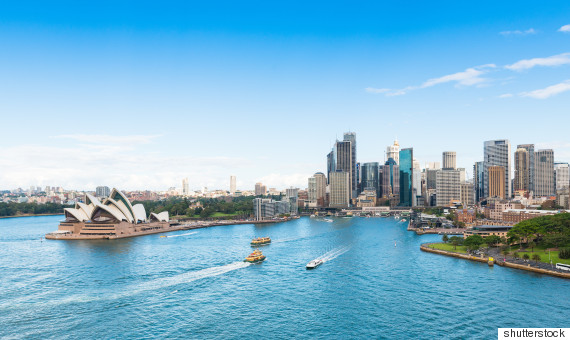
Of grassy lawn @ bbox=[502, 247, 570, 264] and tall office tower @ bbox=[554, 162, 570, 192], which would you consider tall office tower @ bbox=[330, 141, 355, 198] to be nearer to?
tall office tower @ bbox=[554, 162, 570, 192]

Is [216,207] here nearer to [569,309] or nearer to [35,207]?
[35,207]

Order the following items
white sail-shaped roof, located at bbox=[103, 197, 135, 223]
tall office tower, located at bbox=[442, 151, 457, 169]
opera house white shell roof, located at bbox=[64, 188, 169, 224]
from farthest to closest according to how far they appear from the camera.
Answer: tall office tower, located at bbox=[442, 151, 457, 169], white sail-shaped roof, located at bbox=[103, 197, 135, 223], opera house white shell roof, located at bbox=[64, 188, 169, 224]

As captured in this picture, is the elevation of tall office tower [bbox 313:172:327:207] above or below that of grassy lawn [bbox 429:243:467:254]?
above

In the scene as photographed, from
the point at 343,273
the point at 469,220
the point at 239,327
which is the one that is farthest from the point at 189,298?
the point at 469,220

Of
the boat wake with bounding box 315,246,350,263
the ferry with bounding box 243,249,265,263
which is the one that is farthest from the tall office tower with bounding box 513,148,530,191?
the ferry with bounding box 243,249,265,263

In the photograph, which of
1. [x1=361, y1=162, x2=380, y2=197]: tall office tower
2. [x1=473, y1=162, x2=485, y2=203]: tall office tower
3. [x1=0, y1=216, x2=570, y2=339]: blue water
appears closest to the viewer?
[x1=0, y1=216, x2=570, y2=339]: blue water

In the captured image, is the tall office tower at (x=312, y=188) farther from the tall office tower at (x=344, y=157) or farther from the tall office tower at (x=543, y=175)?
the tall office tower at (x=543, y=175)

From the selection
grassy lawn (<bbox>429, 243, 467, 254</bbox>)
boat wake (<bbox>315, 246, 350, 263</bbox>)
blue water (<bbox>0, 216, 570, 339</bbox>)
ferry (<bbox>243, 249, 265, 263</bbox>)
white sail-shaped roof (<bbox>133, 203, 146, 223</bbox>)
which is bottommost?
boat wake (<bbox>315, 246, 350, 263</bbox>)
